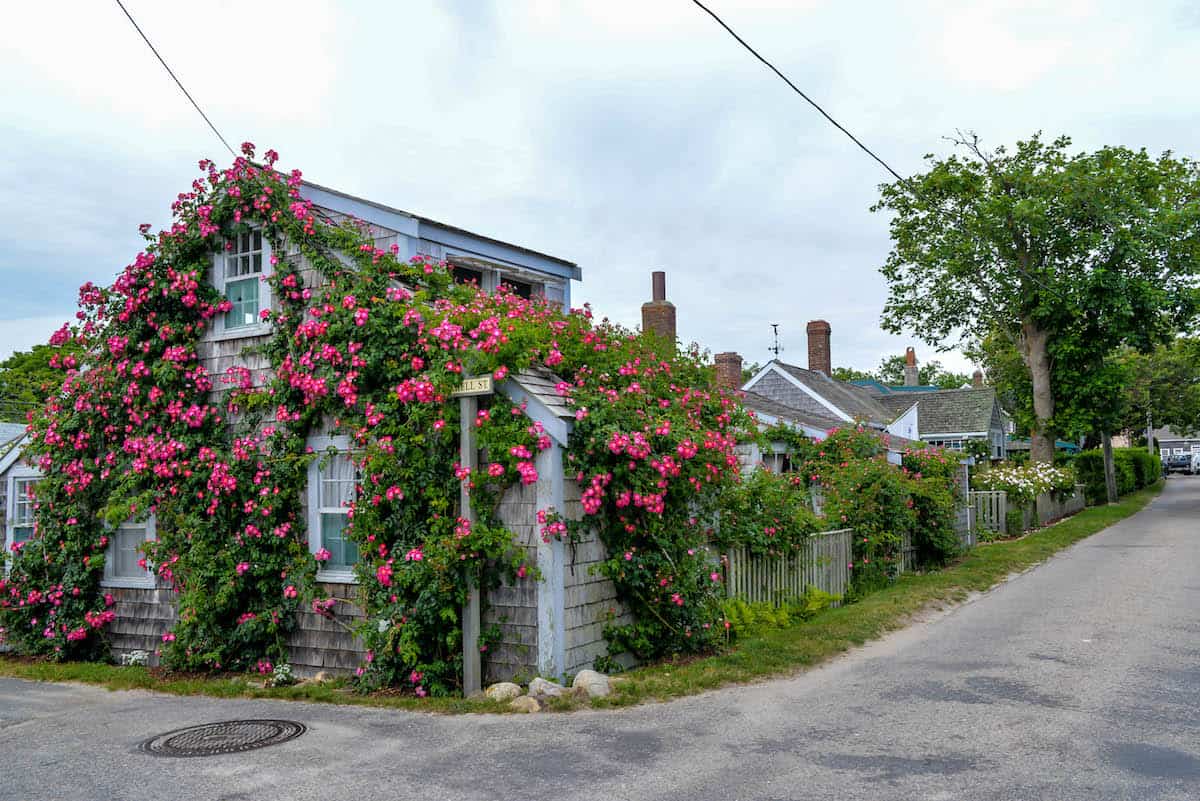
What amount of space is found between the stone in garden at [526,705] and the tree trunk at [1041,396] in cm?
3026

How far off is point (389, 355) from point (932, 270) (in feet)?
100

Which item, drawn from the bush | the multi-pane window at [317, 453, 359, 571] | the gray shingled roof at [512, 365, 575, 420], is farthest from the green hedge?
the multi-pane window at [317, 453, 359, 571]

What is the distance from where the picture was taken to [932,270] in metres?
35.5

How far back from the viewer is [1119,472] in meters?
42.3

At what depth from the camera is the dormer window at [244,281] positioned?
1119 centimetres

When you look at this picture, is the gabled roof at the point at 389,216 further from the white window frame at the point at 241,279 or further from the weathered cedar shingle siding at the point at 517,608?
the weathered cedar shingle siding at the point at 517,608

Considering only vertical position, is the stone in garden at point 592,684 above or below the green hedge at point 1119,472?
below

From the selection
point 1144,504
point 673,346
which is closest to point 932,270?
point 1144,504

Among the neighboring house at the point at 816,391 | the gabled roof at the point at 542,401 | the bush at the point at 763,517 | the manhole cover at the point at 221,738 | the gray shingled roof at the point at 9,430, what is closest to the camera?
the manhole cover at the point at 221,738

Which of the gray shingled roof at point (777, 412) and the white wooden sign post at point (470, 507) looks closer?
the white wooden sign post at point (470, 507)

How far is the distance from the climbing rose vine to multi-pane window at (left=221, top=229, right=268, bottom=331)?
196mm

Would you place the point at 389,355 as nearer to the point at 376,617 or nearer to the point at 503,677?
the point at 376,617

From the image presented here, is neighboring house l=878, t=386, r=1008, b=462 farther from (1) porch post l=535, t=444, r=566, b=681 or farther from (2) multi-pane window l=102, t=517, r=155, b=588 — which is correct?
(1) porch post l=535, t=444, r=566, b=681

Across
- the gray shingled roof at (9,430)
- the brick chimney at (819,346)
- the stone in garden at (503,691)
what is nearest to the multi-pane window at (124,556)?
the stone in garden at (503,691)
